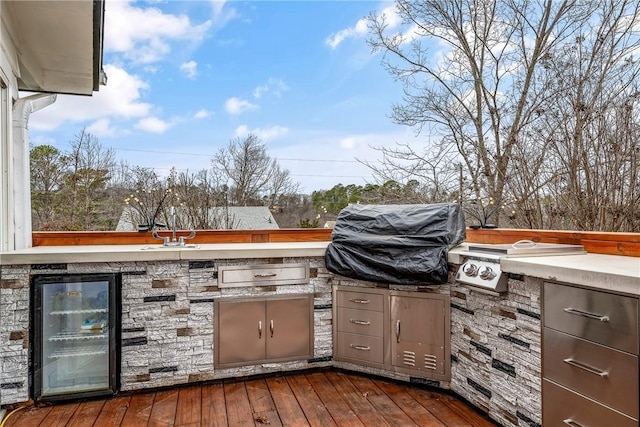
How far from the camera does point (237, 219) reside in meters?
3.68

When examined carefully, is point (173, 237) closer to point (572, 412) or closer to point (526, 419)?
point (526, 419)

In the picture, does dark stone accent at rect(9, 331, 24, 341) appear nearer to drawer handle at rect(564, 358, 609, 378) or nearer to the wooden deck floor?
the wooden deck floor

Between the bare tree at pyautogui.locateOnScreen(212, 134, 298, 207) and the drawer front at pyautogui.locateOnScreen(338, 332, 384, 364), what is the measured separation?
148cm

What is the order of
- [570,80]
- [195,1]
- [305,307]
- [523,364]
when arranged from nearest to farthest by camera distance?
[523,364] < [305,307] < [570,80] < [195,1]

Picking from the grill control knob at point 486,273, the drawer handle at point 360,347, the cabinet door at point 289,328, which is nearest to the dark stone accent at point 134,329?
Answer: the cabinet door at point 289,328

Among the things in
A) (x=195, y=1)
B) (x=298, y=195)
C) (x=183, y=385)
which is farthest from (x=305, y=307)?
(x=195, y=1)

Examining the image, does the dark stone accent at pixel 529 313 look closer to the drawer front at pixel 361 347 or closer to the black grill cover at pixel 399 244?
the black grill cover at pixel 399 244

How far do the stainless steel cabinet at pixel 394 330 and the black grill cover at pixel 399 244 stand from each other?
7.0 inches

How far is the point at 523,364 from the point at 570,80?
261 centimetres

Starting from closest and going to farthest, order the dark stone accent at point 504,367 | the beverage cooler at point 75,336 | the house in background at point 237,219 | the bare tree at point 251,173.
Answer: the dark stone accent at point 504,367
the beverage cooler at point 75,336
the house in background at point 237,219
the bare tree at point 251,173

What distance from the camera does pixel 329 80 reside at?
16.6 feet

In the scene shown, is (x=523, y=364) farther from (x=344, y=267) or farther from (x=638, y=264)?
(x=344, y=267)

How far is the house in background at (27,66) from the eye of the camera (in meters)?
2.51

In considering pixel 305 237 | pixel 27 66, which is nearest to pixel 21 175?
pixel 27 66
